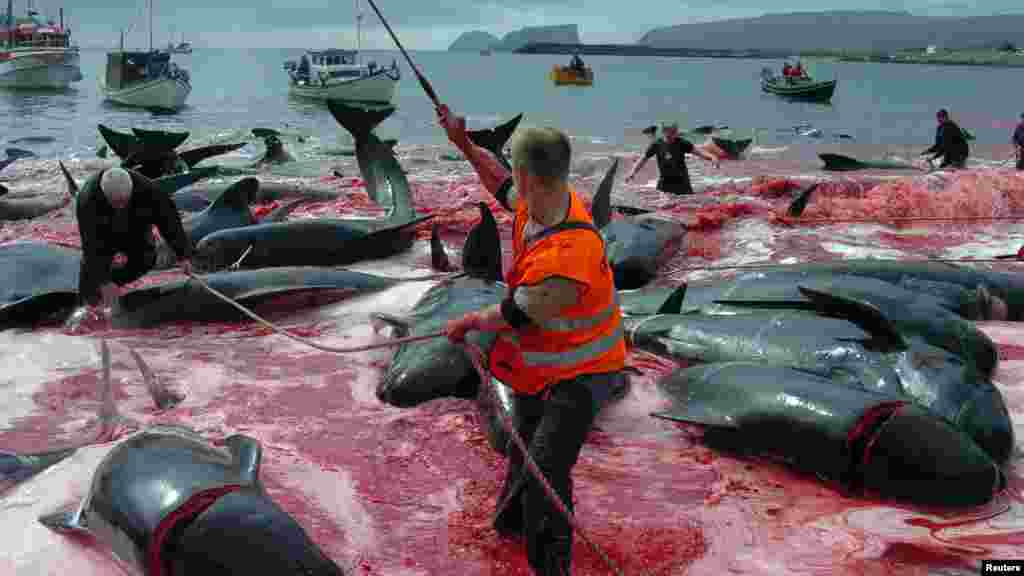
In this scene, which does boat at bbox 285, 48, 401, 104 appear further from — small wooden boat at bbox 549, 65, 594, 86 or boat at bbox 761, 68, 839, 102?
small wooden boat at bbox 549, 65, 594, 86

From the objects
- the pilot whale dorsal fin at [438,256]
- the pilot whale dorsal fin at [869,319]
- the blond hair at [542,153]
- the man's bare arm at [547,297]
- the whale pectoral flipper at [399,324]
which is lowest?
the pilot whale dorsal fin at [438,256]

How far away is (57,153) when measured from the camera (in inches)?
944

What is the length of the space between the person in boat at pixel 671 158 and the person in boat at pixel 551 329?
30.7 ft

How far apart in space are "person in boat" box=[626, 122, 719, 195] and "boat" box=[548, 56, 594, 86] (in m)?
54.6

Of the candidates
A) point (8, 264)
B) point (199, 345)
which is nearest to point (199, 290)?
point (199, 345)

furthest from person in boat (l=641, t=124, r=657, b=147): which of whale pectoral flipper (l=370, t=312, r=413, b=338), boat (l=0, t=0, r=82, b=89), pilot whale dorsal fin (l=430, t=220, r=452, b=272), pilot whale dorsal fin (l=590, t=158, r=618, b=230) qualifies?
boat (l=0, t=0, r=82, b=89)

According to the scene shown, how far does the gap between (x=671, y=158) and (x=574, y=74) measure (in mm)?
56243

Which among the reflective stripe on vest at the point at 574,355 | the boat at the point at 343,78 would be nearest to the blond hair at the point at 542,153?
the reflective stripe on vest at the point at 574,355

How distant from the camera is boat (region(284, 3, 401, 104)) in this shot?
4347 centimetres

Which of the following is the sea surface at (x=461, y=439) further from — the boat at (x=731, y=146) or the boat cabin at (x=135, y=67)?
the boat cabin at (x=135, y=67)

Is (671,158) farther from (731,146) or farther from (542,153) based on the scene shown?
(542,153)

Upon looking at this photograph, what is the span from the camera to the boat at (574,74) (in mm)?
66500

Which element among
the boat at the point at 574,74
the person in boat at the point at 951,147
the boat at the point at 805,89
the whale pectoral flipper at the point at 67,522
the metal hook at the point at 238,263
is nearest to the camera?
the whale pectoral flipper at the point at 67,522

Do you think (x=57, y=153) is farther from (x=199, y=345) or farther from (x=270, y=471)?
(x=270, y=471)
